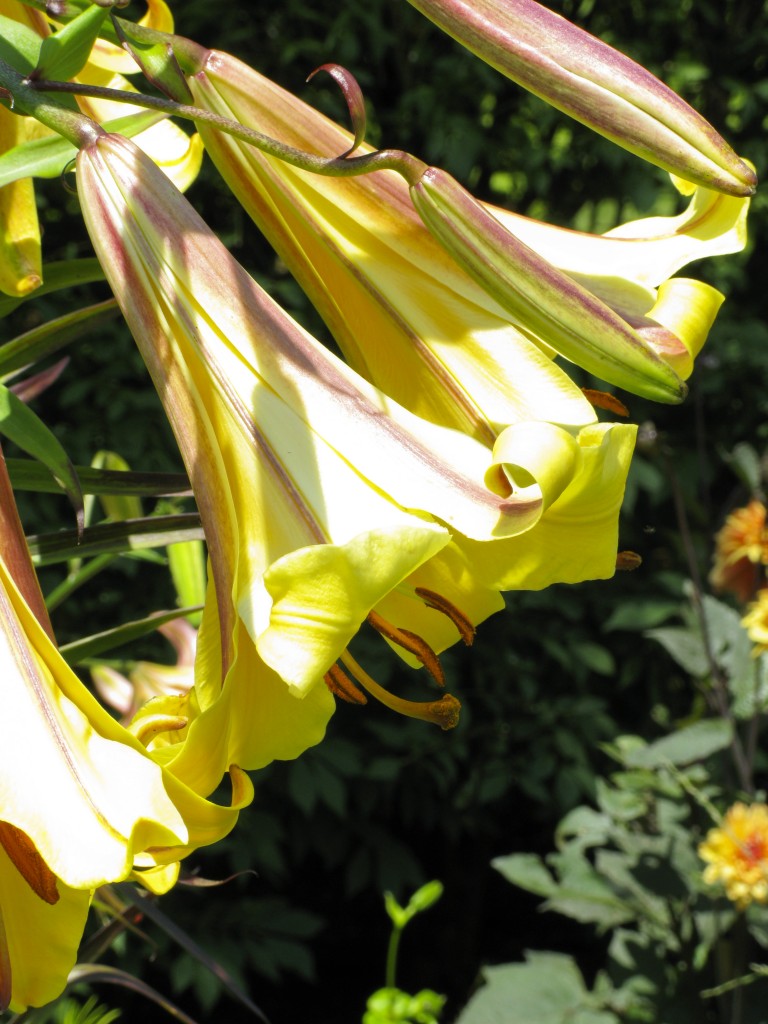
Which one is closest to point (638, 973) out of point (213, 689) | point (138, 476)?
point (138, 476)

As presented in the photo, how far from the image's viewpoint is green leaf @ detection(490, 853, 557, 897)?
182 cm

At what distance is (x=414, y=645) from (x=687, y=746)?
4.39 ft

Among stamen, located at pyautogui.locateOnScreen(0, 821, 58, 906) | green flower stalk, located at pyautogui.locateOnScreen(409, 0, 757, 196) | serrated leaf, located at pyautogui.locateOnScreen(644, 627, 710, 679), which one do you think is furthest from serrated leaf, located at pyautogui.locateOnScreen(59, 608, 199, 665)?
serrated leaf, located at pyautogui.locateOnScreen(644, 627, 710, 679)

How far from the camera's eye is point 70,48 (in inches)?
20.5

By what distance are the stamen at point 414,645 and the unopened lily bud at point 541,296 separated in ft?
0.48

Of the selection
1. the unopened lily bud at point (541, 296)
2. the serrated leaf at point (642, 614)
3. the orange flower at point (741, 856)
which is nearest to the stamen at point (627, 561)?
the unopened lily bud at point (541, 296)

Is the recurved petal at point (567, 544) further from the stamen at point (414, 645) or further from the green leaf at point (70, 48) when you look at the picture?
the green leaf at point (70, 48)

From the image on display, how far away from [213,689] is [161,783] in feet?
0.22

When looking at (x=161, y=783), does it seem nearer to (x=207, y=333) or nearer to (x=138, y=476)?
(x=207, y=333)

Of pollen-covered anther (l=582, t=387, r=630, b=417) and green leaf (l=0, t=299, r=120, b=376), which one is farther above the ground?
pollen-covered anther (l=582, t=387, r=630, b=417)

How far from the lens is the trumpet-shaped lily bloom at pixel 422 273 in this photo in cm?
56

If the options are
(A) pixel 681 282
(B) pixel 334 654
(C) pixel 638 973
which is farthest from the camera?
(C) pixel 638 973

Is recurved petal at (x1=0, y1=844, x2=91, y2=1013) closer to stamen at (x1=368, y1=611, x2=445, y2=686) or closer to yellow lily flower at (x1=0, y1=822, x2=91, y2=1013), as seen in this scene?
yellow lily flower at (x1=0, y1=822, x2=91, y2=1013)

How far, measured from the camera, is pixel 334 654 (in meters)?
0.43
